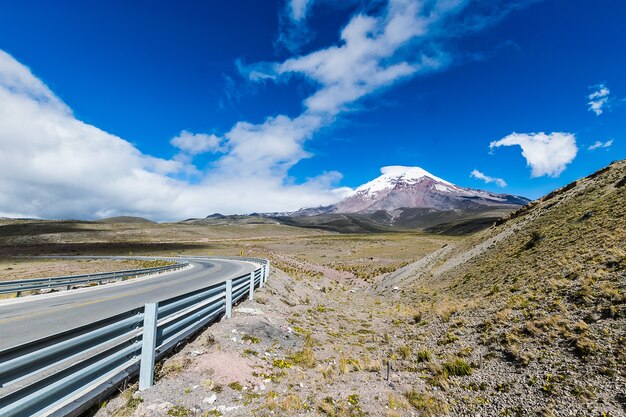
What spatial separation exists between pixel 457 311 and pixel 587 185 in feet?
78.4

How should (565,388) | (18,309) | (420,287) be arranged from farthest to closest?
(420,287) < (18,309) < (565,388)

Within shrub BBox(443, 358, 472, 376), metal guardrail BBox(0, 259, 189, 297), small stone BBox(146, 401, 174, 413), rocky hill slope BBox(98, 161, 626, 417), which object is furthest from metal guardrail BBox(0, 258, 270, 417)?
metal guardrail BBox(0, 259, 189, 297)

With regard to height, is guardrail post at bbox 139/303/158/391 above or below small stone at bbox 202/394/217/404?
above

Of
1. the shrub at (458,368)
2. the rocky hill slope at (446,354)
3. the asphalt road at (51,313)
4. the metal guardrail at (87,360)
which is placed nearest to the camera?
the metal guardrail at (87,360)

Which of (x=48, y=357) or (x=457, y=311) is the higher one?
(x=48, y=357)

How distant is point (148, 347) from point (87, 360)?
1.30m

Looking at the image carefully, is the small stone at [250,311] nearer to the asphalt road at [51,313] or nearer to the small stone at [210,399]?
the asphalt road at [51,313]

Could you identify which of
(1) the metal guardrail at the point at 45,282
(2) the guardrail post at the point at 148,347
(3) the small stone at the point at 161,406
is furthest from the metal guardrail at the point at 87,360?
(1) the metal guardrail at the point at 45,282

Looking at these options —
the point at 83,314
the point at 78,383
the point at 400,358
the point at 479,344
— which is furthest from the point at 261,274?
the point at 78,383

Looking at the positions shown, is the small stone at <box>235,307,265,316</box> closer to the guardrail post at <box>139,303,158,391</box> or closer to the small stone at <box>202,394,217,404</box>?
the small stone at <box>202,394,217,404</box>

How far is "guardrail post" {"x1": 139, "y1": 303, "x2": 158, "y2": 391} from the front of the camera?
19.3ft

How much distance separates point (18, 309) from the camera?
13594 mm

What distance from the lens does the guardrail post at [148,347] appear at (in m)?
5.88

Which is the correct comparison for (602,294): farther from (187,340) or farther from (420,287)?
(420,287)
